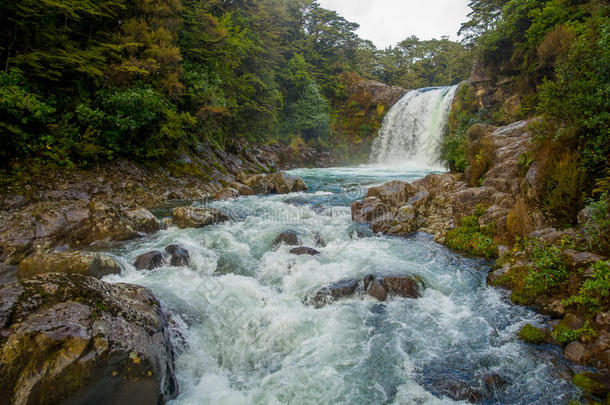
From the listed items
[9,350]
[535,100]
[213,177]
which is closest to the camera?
[9,350]

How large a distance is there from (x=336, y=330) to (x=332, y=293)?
38.3 inches

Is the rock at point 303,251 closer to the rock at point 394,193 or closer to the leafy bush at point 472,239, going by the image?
the leafy bush at point 472,239

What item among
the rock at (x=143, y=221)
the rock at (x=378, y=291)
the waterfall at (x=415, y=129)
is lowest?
the rock at (x=143, y=221)

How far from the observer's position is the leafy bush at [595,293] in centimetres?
449

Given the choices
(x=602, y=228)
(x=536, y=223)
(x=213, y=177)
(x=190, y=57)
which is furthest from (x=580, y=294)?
(x=190, y=57)

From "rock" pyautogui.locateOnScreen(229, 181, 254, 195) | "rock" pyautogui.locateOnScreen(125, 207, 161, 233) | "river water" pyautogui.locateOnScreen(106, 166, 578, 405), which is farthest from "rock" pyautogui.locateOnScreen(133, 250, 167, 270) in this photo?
"rock" pyautogui.locateOnScreen(229, 181, 254, 195)

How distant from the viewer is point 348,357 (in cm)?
475

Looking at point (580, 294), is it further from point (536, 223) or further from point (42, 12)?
point (42, 12)

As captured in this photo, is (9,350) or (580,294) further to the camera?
(580,294)

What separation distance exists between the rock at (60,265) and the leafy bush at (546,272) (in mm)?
8283

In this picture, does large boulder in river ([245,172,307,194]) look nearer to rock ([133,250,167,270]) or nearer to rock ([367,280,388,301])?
rock ([133,250,167,270])

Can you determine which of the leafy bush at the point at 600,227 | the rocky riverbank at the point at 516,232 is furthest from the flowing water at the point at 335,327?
the leafy bush at the point at 600,227

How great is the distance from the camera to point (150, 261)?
275 inches

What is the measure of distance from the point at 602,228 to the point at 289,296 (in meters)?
5.76
